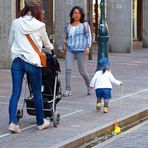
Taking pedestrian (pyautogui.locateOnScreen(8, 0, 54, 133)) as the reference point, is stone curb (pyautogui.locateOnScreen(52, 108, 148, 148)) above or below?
below

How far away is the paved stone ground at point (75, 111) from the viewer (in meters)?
8.84

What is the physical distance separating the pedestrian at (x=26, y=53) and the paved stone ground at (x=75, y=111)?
47cm

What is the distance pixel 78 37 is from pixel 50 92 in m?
3.52

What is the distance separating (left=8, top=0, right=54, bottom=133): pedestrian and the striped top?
12.9 ft

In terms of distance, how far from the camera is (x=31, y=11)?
9.15m

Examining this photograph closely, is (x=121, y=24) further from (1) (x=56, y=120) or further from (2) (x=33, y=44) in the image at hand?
(2) (x=33, y=44)

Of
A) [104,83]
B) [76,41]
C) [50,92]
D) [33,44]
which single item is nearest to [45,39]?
[33,44]

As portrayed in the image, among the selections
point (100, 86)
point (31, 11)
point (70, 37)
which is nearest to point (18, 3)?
point (70, 37)

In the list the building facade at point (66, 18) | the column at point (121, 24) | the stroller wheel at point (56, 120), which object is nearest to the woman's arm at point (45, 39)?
the stroller wheel at point (56, 120)

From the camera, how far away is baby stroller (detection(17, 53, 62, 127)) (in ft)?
31.5

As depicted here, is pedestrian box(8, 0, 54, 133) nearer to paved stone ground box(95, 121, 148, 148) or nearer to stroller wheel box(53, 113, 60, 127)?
stroller wheel box(53, 113, 60, 127)

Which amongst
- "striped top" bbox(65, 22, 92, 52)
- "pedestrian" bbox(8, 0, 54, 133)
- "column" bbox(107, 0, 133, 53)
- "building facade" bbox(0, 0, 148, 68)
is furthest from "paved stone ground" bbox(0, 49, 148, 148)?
"column" bbox(107, 0, 133, 53)

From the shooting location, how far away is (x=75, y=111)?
1137cm

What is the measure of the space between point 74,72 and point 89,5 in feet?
21.6
